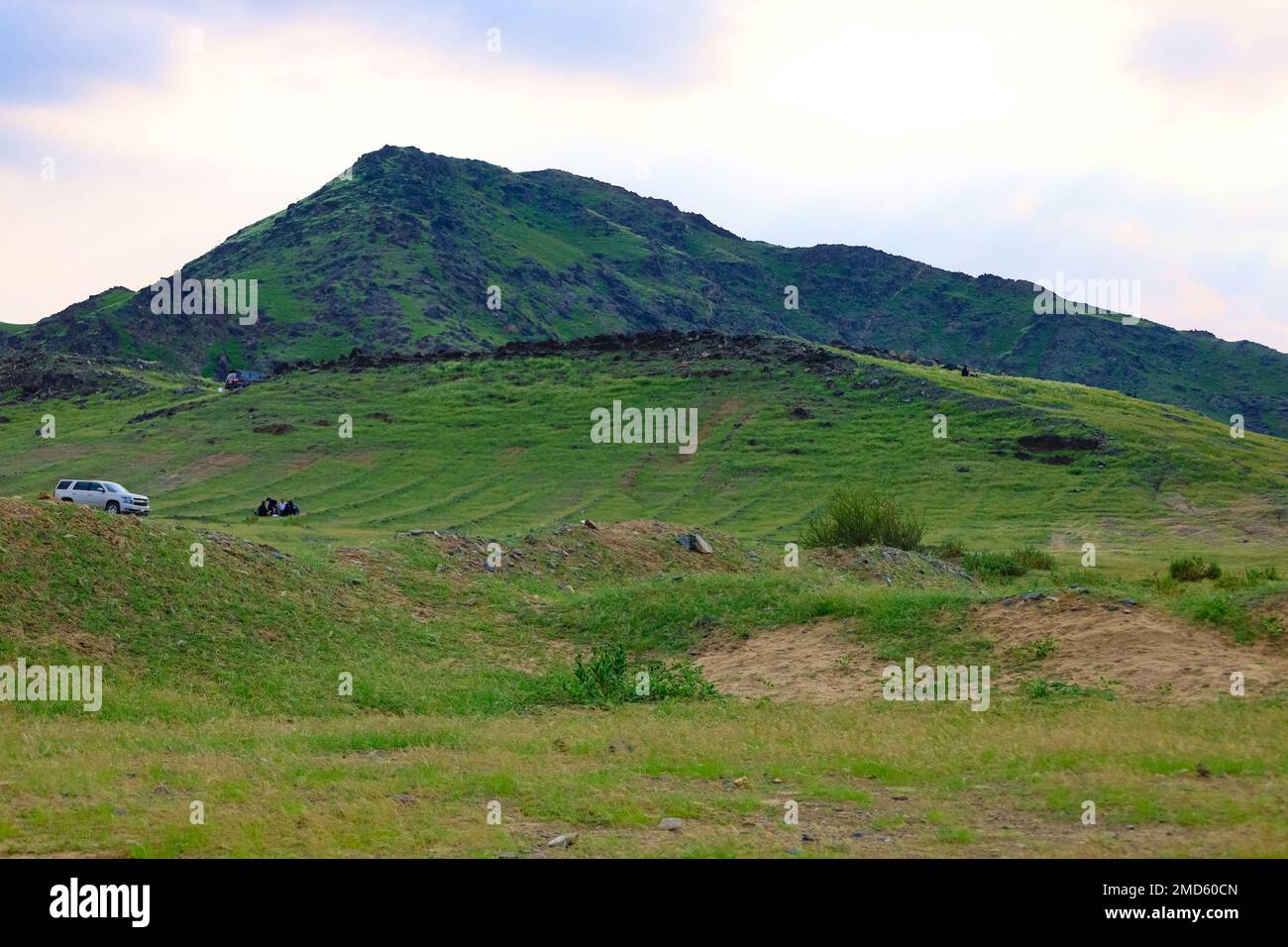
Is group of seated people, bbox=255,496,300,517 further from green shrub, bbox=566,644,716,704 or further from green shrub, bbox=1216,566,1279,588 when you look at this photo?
green shrub, bbox=1216,566,1279,588

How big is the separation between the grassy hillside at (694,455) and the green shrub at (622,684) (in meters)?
33.5

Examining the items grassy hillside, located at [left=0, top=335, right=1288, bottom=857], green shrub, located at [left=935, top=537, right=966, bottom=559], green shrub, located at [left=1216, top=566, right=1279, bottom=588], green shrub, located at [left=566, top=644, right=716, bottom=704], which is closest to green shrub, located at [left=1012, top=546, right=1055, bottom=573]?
grassy hillside, located at [left=0, top=335, right=1288, bottom=857]

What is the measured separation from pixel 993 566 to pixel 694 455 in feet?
137

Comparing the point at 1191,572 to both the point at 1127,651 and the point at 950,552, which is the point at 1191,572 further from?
the point at 1127,651

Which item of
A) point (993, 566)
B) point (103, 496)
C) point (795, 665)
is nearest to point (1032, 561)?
point (993, 566)

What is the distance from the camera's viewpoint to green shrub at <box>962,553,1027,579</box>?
37.3 m

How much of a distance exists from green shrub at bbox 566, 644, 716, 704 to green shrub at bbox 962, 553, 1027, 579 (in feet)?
62.5

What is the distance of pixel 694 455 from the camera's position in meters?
78.9

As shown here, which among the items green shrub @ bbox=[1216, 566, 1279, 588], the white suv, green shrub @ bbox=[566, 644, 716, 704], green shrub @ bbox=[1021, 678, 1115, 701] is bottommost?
green shrub @ bbox=[566, 644, 716, 704]

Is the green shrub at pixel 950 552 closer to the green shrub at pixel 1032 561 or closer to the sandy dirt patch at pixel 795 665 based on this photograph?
the green shrub at pixel 1032 561

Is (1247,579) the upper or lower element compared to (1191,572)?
upper

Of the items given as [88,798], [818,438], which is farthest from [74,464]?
[88,798]
